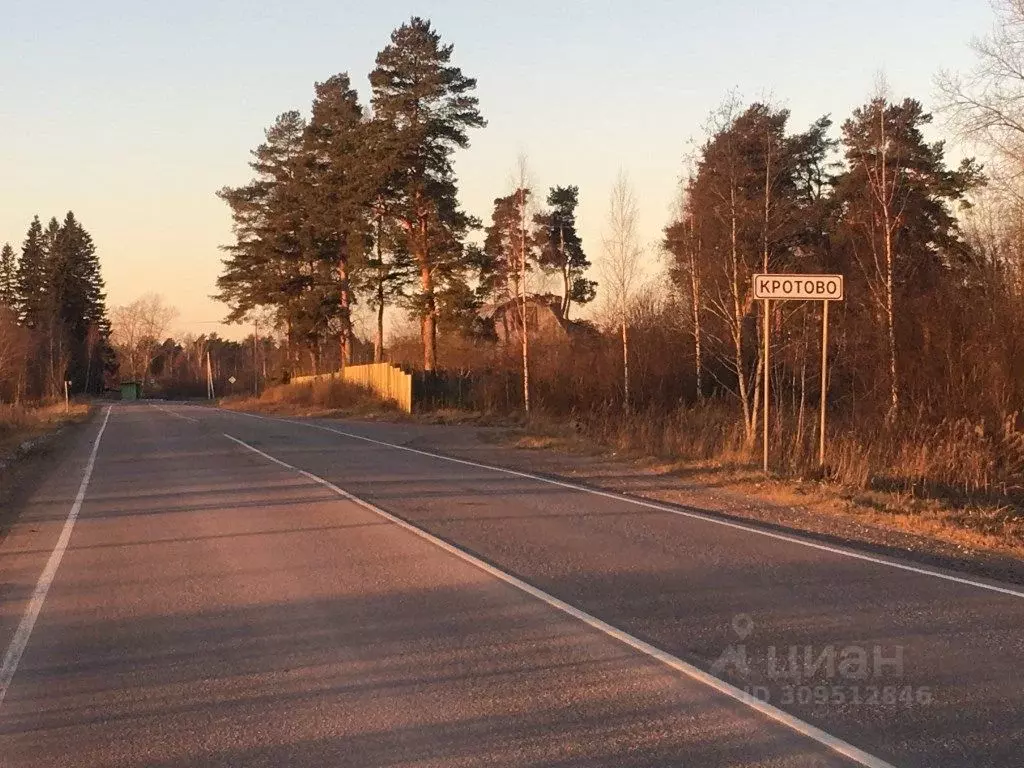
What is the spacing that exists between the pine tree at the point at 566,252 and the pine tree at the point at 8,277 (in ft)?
Result: 224

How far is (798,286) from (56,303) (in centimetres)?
9338

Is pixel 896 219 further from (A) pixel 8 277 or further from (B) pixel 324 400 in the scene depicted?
(A) pixel 8 277

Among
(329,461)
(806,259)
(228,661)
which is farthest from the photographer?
(806,259)

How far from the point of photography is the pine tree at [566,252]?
54.2 m

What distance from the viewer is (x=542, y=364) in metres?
41.1

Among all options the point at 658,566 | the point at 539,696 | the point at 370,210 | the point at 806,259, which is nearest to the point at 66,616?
the point at 539,696

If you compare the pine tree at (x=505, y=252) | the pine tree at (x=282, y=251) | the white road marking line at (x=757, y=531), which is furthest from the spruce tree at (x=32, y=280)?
the white road marking line at (x=757, y=531)

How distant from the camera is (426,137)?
42000 millimetres

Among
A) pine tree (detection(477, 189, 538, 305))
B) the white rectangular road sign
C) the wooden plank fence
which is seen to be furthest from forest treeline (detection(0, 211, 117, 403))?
the white rectangular road sign

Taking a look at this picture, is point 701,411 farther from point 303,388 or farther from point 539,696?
point 303,388

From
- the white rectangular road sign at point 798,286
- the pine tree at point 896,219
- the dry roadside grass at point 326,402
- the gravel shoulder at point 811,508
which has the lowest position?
the gravel shoulder at point 811,508

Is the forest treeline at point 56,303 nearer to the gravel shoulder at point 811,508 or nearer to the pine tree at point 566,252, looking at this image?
the pine tree at point 566,252

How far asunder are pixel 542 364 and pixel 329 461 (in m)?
21.1

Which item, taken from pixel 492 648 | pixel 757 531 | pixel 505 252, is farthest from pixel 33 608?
pixel 505 252
